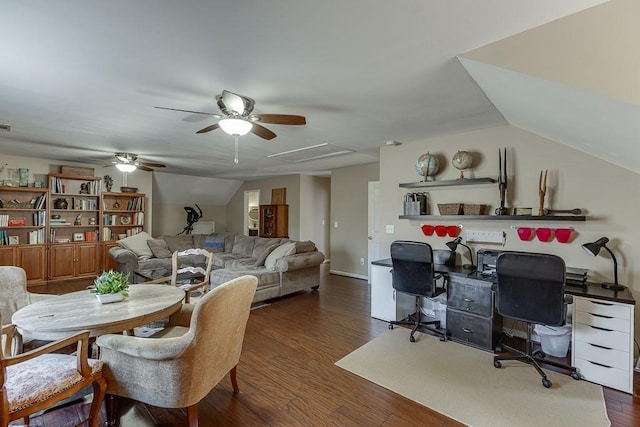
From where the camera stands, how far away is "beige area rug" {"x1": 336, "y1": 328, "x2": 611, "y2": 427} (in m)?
1.99

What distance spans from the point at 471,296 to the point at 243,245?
458cm

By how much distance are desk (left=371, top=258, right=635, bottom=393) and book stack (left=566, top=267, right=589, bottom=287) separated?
0.20 ft

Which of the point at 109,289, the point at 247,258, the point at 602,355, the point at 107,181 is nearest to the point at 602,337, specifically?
the point at 602,355

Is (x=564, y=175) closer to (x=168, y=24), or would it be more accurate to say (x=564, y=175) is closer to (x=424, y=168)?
(x=424, y=168)

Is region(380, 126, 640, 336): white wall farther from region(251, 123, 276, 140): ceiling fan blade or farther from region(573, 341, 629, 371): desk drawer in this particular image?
region(251, 123, 276, 140): ceiling fan blade

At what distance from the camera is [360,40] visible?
171 cm

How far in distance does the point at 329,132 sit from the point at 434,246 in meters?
2.01

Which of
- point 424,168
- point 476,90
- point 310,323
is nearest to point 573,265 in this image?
point 424,168

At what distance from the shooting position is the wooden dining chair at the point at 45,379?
1399mm

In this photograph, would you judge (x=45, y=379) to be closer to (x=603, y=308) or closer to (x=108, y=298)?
(x=108, y=298)

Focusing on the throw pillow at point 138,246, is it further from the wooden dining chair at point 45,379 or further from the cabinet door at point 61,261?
the wooden dining chair at point 45,379

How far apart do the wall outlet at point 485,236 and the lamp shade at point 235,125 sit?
111 inches

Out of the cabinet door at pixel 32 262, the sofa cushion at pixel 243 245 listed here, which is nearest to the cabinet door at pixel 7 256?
the cabinet door at pixel 32 262

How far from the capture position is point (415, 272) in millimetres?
3145
